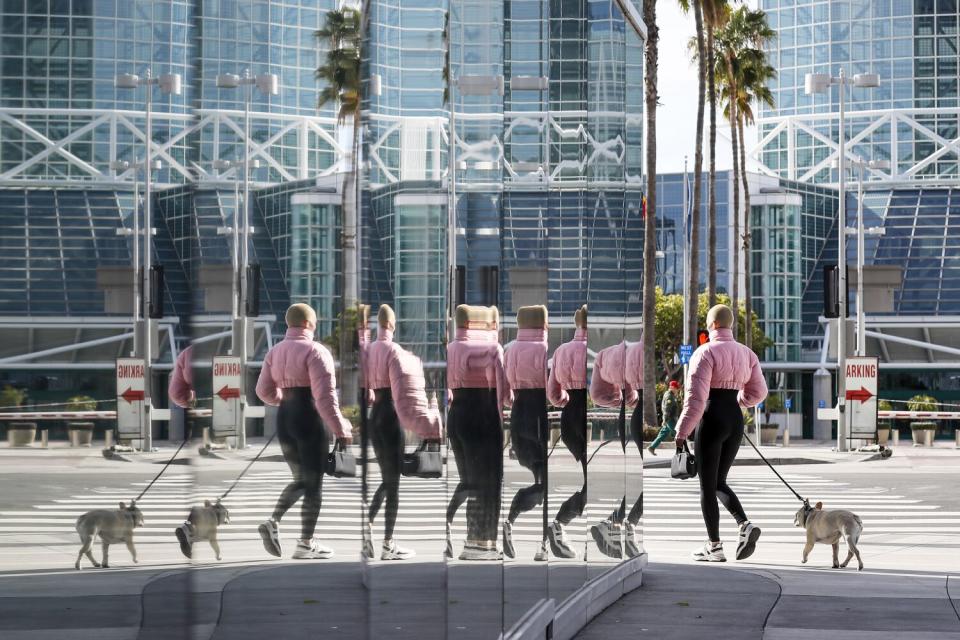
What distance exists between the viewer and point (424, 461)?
138 inches

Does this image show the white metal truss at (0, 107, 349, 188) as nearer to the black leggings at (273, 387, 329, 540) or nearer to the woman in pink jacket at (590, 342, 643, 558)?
the black leggings at (273, 387, 329, 540)

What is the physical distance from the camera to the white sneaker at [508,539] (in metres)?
4.50

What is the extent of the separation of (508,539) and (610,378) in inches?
113

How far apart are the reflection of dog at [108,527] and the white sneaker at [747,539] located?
9.10m

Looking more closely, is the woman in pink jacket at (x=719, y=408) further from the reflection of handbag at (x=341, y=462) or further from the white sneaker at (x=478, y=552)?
the reflection of handbag at (x=341, y=462)

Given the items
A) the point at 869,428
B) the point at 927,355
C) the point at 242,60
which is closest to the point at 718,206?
the point at 927,355

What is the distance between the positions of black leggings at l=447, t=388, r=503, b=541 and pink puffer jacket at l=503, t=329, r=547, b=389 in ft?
1.02

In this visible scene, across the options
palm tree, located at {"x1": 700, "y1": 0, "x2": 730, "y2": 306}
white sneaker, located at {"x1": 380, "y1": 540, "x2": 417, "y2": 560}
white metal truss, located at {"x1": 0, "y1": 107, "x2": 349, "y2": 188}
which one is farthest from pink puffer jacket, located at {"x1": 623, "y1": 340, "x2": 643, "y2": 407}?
palm tree, located at {"x1": 700, "y1": 0, "x2": 730, "y2": 306}

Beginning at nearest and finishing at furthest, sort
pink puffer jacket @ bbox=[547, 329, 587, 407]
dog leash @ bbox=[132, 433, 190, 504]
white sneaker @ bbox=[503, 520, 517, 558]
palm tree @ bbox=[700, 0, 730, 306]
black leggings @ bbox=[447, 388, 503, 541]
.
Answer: dog leash @ bbox=[132, 433, 190, 504] < black leggings @ bbox=[447, 388, 503, 541] < white sneaker @ bbox=[503, 520, 517, 558] < pink puffer jacket @ bbox=[547, 329, 587, 407] < palm tree @ bbox=[700, 0, 730, 306]

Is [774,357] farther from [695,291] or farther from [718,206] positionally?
[695,291]

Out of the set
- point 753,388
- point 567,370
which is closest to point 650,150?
point 753,388

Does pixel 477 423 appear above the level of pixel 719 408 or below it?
above

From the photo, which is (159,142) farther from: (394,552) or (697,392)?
Result: (697,392)

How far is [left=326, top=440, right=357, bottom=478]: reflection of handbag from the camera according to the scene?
2.45 metres
